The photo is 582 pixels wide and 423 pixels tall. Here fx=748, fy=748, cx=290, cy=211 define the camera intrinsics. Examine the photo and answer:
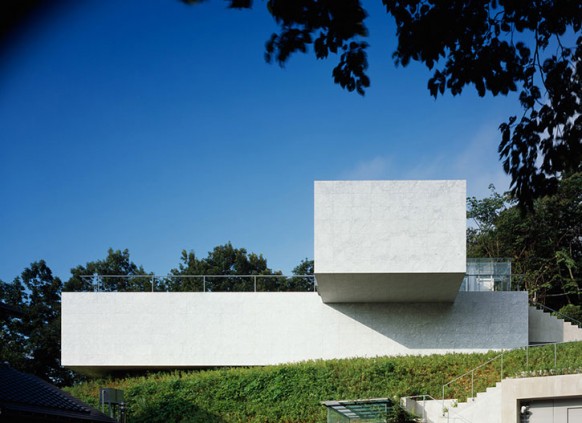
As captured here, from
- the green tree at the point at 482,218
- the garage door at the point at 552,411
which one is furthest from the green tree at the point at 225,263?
the garage door at the point at 552,411

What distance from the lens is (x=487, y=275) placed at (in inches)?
1069

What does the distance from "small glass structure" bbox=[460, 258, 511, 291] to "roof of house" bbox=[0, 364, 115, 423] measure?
16048mm

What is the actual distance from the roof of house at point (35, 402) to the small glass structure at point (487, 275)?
16.0 metres

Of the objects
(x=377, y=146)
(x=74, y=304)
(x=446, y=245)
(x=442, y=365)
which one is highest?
(x=377, y=146)

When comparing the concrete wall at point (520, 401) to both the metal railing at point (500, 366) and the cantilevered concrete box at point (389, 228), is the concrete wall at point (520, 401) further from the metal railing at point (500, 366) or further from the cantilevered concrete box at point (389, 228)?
the cantilevered concrete box at point (389, 228)

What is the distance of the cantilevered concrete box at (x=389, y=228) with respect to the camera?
22.0 m

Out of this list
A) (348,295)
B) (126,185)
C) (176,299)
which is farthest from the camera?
(126,185)

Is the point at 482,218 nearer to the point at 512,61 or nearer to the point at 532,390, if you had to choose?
the point at 532,390

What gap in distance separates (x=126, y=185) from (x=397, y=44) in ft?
120

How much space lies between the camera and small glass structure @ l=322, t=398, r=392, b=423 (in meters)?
20.1

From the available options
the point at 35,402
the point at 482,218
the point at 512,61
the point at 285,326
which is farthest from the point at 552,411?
the point at 482,218

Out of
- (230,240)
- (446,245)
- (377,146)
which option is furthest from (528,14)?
(230,240)

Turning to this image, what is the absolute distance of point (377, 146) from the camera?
21047mm

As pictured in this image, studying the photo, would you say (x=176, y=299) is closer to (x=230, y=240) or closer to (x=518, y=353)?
(x=518, y=353)
